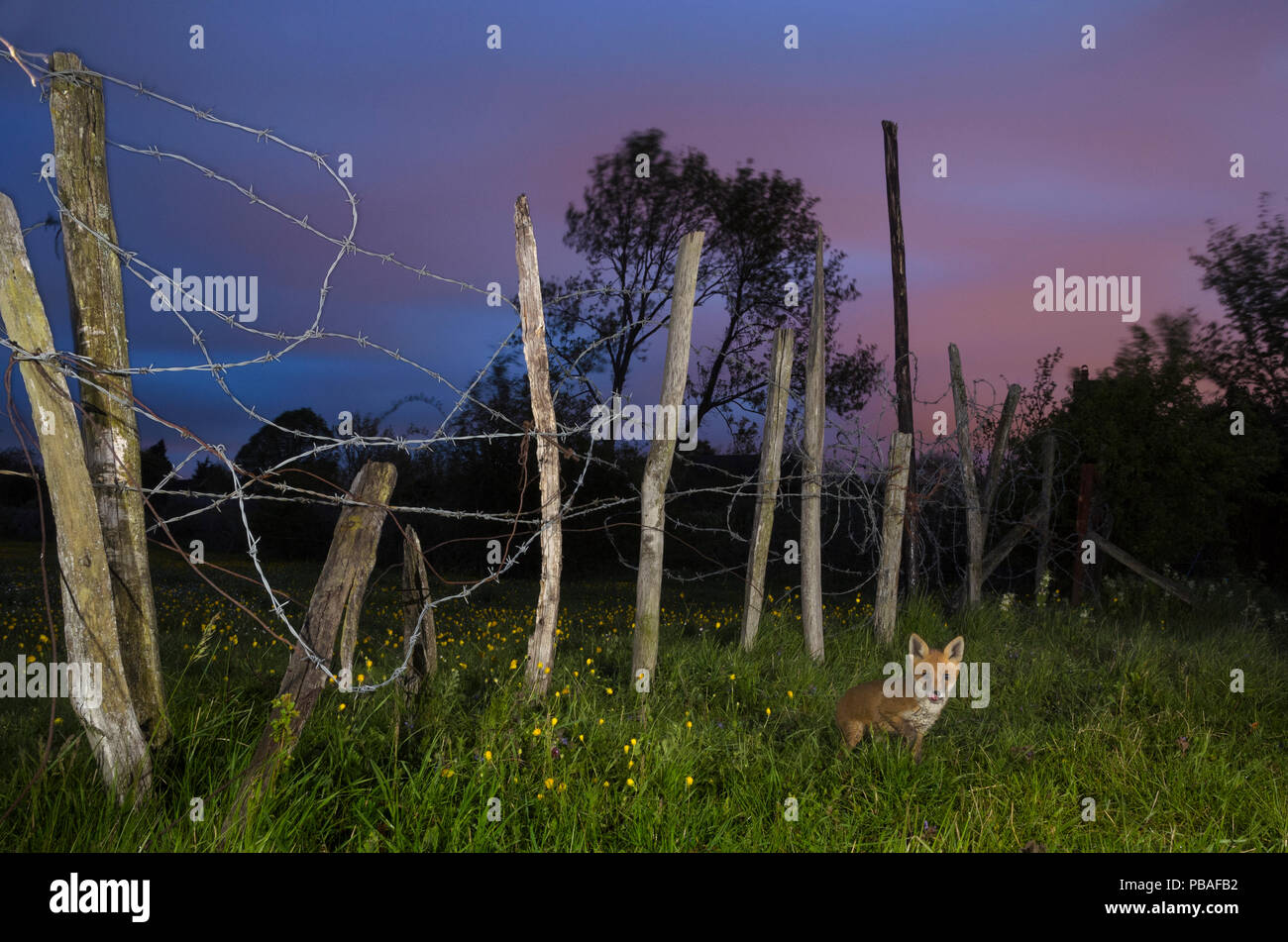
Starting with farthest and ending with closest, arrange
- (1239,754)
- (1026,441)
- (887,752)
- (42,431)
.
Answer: (1026,441), (1239,754), (887,752), (42,431)

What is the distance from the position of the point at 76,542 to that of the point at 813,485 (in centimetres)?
569

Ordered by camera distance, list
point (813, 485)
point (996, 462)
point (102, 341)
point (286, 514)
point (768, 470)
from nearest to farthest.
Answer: point (102, 341) → point (768, 470) → point (813, 485) → point (996, 462) → point (286, 514)

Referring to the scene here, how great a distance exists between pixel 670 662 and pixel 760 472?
6.23 feet

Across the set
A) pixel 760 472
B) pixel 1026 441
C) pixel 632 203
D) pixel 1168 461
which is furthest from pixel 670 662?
pixel 632 203

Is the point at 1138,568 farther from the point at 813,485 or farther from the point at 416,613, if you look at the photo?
the point at 416,613

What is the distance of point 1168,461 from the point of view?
12.2 meters

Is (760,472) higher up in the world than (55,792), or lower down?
higher up

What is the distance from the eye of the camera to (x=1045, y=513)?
11.1 m

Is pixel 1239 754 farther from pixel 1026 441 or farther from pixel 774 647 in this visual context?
pixel 1026 441

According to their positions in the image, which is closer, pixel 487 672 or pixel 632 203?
pixel 487 672

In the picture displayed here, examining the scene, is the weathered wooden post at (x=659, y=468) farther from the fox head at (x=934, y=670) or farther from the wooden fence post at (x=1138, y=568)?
the wooden fence post at (x=1138, y=568)

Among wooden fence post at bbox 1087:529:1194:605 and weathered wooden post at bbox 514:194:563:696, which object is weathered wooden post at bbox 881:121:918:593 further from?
weathered wooden post at bbox 514:194:563:696

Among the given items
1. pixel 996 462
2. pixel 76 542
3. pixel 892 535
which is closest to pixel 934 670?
pixel 892 535

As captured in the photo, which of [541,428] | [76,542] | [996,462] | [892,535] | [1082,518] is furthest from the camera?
[1082,518]
